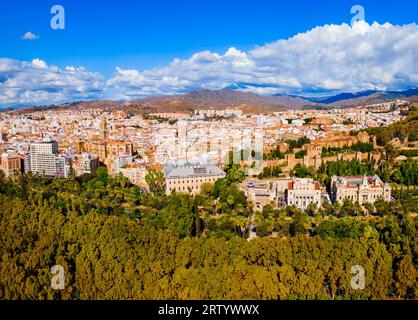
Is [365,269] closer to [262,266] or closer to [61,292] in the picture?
[262,266]

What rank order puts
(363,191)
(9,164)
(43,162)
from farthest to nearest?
(43,162) < (9,164) < (363,191)

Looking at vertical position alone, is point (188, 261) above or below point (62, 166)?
below

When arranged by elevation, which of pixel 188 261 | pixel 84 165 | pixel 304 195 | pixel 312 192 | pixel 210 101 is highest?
pixel 210 101

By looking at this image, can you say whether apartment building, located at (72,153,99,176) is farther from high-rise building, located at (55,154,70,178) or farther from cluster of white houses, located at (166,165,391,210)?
cluster of white houses, located at (166,165,391,210)

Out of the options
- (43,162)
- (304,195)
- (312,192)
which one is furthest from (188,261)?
(43,162)

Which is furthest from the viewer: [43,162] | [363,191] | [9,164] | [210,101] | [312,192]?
[210,101]

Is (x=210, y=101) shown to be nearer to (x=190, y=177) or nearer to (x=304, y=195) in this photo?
(x=190, y=177)
